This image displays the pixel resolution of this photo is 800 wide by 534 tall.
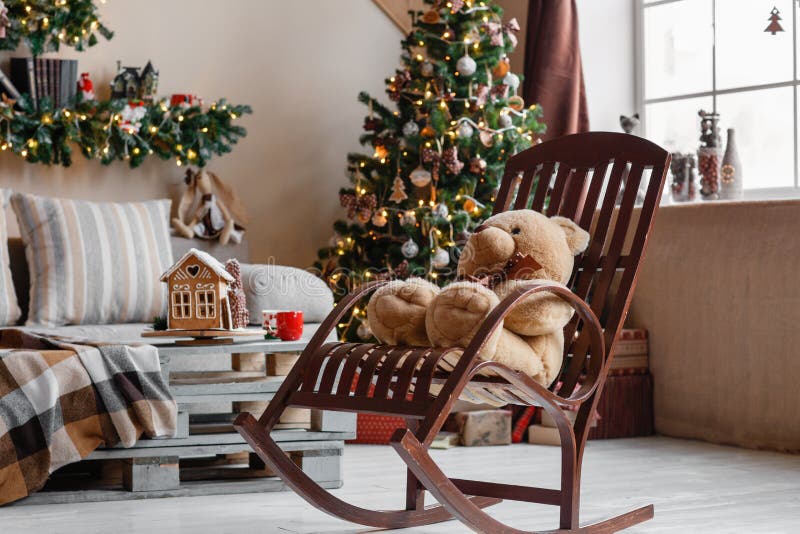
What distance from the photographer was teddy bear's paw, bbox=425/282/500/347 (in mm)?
2133

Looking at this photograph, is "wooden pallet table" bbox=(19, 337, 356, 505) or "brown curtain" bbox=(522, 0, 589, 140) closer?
"wooden pallet table" bbox=(19, 337, 356, 505)

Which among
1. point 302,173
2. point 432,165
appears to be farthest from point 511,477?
point 302,173

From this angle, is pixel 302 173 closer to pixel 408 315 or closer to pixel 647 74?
pixel 647 74

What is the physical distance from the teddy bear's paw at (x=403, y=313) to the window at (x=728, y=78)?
208cm

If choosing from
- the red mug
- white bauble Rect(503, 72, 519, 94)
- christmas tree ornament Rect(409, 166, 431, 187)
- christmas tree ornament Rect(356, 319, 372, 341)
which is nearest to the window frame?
the red mug

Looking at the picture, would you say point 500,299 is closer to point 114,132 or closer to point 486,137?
point 486,137

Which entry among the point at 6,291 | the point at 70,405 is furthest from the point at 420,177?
the point at 70,405

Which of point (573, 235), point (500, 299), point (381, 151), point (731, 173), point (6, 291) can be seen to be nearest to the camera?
point (500, 299)

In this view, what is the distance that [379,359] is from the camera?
6.95 ft

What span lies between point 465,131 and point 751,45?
46.0 inches

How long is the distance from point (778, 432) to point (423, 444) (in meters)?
1.94

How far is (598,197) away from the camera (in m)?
2.54

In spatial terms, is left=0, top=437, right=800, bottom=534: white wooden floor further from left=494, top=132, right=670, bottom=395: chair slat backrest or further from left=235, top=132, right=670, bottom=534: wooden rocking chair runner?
left=494, top=132, right=670, bottom=395: chair slat backrest

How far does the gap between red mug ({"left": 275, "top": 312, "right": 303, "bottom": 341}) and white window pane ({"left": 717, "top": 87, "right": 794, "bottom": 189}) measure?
79.3 inches
